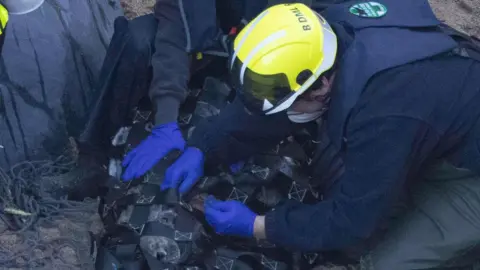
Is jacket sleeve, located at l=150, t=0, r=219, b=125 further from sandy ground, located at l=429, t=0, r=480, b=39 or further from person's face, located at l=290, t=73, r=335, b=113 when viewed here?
sandy ground, located at l=429, t=0, r=480, b=39

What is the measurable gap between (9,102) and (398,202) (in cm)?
158

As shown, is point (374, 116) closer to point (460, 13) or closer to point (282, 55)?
point (282, 55)

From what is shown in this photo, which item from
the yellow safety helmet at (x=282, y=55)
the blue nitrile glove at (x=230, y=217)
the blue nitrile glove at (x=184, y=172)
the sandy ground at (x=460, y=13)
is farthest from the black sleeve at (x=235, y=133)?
the sandy ground at (x=460, y=13)

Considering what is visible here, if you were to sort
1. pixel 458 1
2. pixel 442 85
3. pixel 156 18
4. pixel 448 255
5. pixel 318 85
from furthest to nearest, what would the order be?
pixel 458 1 < pixel 156 18 < pixel 448 255 < pixel 318 85 < pixel 442 85

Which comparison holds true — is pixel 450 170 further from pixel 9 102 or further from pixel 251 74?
pixel 9 102

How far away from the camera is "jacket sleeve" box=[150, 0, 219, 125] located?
2.65m

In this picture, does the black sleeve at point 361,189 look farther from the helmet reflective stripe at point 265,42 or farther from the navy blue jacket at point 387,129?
the helmet reflective stripe at point 265,42

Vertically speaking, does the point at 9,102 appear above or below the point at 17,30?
below

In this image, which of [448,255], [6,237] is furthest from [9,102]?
[448,255]

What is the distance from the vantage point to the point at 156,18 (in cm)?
282

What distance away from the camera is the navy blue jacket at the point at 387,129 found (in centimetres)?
195

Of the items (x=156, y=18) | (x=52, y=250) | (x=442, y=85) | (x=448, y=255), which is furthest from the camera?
(x=156, y=18)

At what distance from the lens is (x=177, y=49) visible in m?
2.71

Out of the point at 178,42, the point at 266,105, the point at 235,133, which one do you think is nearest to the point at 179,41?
the point at 178,42
